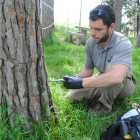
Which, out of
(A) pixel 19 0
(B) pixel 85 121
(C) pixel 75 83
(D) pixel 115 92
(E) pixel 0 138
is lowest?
(B) pixel 85 121

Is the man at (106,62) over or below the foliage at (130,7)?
below

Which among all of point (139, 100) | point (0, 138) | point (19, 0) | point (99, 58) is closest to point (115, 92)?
point (99, 58)

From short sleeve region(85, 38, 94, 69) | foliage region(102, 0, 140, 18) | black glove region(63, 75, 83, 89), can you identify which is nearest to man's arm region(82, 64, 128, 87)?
black glove region(63, 75, 83, 89)

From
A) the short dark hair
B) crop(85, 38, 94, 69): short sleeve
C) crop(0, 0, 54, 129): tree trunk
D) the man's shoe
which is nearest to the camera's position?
crop(0, 0, 54, 129): tree trunk

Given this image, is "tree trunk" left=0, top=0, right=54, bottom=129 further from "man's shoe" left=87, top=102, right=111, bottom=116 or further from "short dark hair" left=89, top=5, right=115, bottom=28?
"short dark hair" left=89, top=5, right=115, bottom=28

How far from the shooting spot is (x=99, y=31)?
78.0 inches

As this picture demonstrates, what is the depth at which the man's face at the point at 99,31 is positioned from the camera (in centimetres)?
195

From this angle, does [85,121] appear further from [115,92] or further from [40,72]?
[40,72]

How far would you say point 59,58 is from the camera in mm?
4129

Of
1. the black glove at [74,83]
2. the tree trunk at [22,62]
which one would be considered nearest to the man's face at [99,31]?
the black glove at [74,83]

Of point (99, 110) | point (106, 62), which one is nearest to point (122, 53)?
point (106, 62)

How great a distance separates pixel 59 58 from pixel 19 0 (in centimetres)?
292

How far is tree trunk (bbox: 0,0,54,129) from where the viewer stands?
1256 mm

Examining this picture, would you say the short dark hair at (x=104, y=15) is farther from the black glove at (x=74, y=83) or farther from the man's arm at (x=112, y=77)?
the black glove at (x=74, y=83)
